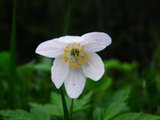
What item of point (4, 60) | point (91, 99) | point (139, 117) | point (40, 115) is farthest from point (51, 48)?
point (4, 60)

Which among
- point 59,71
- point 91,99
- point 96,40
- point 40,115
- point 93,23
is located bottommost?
point 93,23

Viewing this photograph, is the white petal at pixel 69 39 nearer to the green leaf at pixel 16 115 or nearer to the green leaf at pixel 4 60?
the green leaf at pixel 16 115

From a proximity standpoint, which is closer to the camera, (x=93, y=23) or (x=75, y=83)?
(x=75, y=83)

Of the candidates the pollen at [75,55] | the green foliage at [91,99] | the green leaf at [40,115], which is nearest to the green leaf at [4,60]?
the green foliage at [91,99]

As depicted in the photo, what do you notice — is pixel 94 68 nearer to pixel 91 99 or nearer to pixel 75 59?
pixel 75 59

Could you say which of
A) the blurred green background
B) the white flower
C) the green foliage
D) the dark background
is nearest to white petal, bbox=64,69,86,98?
the white flower

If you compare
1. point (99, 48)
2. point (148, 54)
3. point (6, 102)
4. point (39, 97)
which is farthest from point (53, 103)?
point (148, 54)
